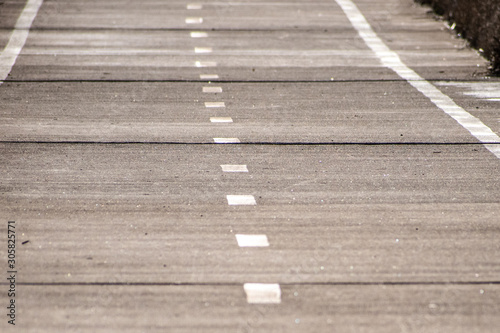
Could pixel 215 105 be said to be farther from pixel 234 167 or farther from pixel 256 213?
pixel 256 213

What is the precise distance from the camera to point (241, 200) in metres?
5.74

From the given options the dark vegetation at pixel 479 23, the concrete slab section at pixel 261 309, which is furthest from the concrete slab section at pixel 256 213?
the dark vegetation at pixel 479 23

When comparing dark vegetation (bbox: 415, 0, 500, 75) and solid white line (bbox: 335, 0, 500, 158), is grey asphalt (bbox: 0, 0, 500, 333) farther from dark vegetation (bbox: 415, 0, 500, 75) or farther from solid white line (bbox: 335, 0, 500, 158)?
dark vegetation (bbox: 415, 0, 500, 75)

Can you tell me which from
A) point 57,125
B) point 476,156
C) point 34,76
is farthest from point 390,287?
point 34,76

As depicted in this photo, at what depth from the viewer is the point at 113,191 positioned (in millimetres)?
5910

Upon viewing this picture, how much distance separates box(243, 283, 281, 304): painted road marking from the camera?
4.20 metres

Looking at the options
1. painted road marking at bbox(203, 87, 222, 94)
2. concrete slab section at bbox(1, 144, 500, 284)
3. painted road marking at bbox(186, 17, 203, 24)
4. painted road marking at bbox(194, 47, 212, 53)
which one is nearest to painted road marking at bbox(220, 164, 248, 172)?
concrete slab section at bbox(1, 144, 500, 284)

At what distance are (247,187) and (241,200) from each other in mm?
305

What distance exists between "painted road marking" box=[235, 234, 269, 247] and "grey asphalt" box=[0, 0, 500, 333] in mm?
63

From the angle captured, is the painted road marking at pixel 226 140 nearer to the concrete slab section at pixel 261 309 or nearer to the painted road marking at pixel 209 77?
the painted road marking at pixel 209 77

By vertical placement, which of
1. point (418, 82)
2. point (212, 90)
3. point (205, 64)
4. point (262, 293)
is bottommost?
point (205, 64)

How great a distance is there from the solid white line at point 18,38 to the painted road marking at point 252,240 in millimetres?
5521

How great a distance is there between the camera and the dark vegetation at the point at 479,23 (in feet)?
33.9

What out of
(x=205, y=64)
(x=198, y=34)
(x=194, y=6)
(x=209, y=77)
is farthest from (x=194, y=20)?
(x=209, y=77)
